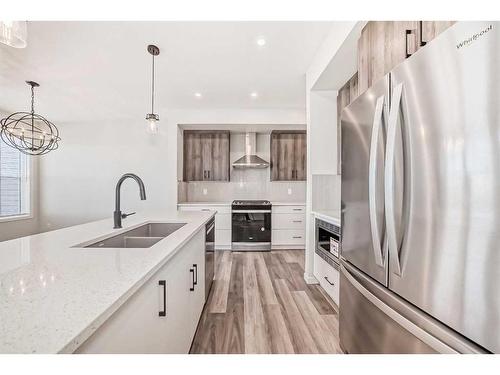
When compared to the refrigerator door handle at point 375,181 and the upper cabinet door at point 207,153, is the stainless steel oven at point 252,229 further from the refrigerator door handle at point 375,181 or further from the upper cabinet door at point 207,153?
the refrigerator door handle at point 375,181

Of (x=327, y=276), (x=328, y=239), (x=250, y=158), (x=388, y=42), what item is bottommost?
(x=327, y=276)

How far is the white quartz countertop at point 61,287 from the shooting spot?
0.48 m

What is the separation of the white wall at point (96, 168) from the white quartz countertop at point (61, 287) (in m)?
3.94

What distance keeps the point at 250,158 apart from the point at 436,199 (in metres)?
4.15

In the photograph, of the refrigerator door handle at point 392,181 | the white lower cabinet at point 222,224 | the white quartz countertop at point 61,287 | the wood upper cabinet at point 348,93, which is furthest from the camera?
the white lower cabinet at point 222,224

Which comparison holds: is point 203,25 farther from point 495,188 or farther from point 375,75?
point 495,188

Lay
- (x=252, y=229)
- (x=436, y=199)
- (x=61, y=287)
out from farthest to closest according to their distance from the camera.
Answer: (x=252, y=229) → (x=436, y=199) → (x=61, y=287)

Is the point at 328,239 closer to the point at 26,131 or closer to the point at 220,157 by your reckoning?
the point at 220,157

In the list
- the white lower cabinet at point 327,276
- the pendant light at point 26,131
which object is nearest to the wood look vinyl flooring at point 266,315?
the white lower cabinet at point 327,276

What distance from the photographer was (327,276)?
253cm

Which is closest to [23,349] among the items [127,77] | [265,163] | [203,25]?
[203,25]

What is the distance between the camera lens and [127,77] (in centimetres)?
317

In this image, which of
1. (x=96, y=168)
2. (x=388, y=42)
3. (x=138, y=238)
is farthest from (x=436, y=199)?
(x=96, y=168)

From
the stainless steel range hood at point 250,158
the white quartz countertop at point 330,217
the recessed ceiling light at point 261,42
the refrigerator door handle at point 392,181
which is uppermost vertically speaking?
the recessed ceiling light at point 261,42
